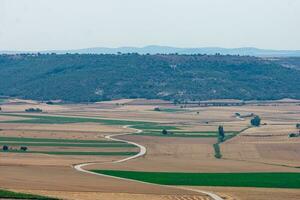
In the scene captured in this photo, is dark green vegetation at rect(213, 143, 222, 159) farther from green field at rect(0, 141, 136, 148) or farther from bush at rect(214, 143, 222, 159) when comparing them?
green field at rect(0, 141, 136, 148)

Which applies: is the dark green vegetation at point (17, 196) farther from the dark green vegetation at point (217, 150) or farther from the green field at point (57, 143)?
the dark green vegetation at point (217, 150)

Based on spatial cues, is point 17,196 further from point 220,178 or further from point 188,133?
point 188,133

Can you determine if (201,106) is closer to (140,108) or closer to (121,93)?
(140,108)

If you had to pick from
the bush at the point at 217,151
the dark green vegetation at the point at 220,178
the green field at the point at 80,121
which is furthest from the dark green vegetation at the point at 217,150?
the green field at the point at 80,121

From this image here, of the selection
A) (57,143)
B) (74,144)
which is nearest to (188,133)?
(74,144)

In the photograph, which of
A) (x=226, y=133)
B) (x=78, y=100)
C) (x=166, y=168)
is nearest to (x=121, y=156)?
(x=166, y=168)

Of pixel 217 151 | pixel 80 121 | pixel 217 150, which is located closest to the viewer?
pixel 217 151

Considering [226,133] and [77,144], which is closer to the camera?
[77,144]
